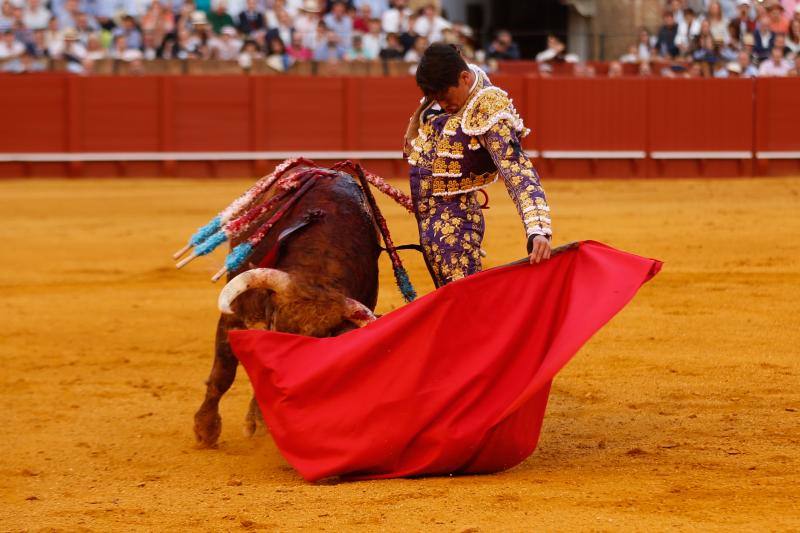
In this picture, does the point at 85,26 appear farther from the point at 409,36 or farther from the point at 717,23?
the point at 717,23

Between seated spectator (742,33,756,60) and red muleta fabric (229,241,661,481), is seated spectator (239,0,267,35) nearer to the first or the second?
seated spectator (742,33,756,60)

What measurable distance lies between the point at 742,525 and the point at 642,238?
19.7 ft

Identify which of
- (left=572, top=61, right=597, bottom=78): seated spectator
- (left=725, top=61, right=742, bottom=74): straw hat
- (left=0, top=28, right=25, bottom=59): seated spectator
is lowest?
(left=572, top=61, right=597, bottom=78): seated spectator

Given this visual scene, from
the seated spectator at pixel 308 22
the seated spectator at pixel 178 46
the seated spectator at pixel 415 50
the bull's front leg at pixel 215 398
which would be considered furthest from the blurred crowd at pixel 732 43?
the bull's front leg at pixel 215 398

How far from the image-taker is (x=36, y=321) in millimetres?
6430

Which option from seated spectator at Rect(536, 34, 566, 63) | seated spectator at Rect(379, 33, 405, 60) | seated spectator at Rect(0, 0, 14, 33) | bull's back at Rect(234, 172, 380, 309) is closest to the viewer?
bull's back at Rect(234, 172, 380, 309)

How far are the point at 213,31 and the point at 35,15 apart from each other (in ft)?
5.56

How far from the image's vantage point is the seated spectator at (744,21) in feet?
44.2

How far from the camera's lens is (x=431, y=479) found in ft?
11.0

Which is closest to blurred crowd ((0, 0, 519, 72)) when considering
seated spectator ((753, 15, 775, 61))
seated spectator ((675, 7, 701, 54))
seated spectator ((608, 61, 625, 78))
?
seated spectator ((608, 61, 625, 78))

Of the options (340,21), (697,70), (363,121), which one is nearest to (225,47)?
(340,21)

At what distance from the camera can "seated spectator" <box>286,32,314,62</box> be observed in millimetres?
12853

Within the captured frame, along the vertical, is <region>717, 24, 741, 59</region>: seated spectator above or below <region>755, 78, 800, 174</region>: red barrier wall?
above

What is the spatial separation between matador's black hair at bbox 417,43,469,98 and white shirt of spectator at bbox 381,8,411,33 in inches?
387
